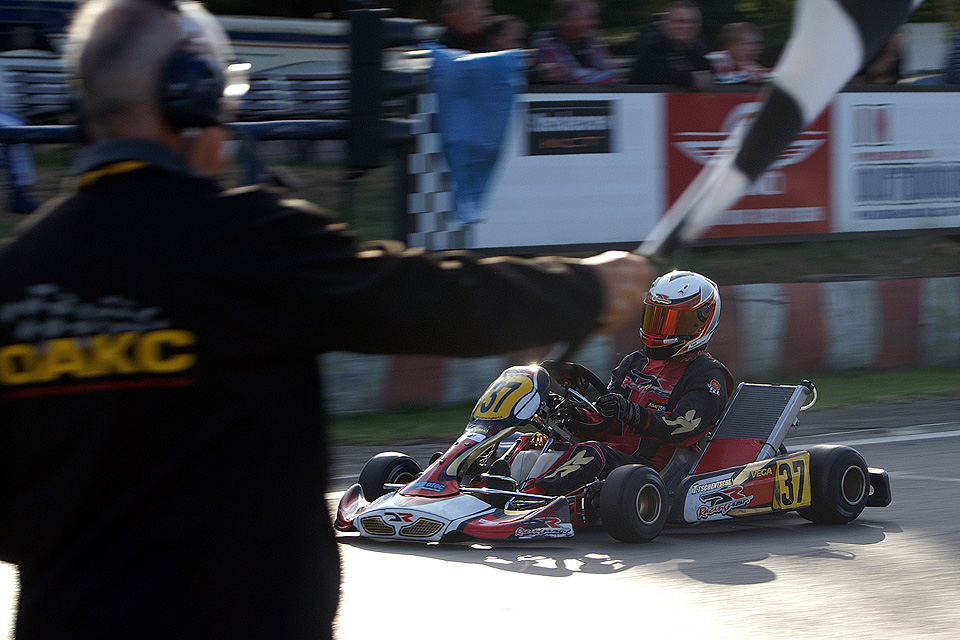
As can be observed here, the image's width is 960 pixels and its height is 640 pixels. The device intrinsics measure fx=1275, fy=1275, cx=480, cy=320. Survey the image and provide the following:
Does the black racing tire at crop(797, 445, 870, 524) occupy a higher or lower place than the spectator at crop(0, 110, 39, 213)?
lower

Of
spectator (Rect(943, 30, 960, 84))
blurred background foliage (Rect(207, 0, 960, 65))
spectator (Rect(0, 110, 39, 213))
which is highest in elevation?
blurred background foliage (Rect(207, 0, 960, 65))

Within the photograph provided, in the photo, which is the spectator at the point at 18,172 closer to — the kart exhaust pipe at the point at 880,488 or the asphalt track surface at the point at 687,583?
the asphalt track surface at the point at 687,583

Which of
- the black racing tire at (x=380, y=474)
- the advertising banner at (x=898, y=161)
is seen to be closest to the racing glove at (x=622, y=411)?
the black racing tire at (x=380, y=474)

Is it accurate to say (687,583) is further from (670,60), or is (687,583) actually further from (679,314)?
(670,60)

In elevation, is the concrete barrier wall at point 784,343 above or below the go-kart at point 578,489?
below

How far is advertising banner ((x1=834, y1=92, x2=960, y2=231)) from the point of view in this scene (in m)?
11.1

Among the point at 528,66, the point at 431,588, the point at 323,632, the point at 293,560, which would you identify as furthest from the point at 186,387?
the point at 528,66

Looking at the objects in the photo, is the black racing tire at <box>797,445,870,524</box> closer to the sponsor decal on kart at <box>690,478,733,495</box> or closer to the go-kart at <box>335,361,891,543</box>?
the go-kart at <box>335,361,891,543</box>

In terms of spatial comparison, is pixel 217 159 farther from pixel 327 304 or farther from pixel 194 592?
pixel 194 592

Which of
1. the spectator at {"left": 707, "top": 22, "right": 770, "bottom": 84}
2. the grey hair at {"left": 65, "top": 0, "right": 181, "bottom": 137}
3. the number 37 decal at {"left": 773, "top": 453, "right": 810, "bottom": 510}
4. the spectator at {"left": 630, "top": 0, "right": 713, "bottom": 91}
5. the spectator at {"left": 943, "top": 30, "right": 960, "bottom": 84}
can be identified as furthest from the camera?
the spectator at {"left": 943, "top": 30, "right": 960, "bottom": 84}

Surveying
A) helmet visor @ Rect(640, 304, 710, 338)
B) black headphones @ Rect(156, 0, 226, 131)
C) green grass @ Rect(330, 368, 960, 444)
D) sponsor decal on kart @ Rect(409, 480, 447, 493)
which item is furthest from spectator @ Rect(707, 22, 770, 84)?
black headphones @ Rect(156, 0, 226, 131)

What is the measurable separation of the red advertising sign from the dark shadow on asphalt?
4.88 meters

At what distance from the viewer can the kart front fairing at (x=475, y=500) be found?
17.8 feet

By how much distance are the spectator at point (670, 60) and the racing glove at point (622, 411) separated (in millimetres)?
5042
